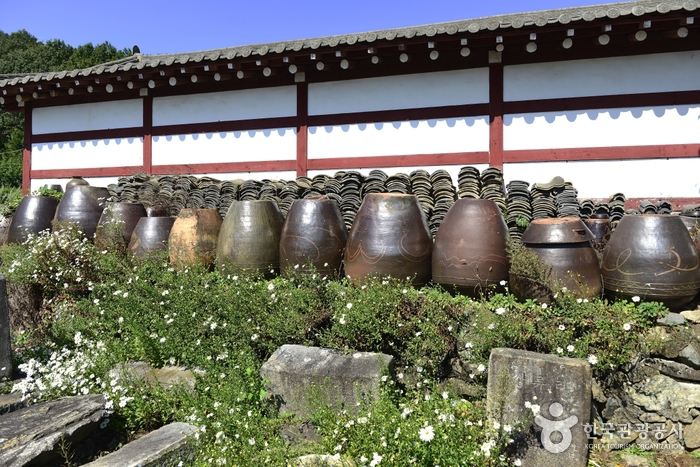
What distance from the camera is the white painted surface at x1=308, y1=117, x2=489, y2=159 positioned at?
6.95 meters

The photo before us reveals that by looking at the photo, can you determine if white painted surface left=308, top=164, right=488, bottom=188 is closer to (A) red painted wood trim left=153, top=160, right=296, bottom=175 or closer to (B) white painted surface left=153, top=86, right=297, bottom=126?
(A) red painted wood trim left=153, top=160, right=296, bottom=175

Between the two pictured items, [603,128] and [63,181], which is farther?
[63,181]

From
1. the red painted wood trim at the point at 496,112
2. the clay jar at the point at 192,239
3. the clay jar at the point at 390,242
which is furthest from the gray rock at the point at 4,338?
the red painted wood trim at the point at 496,112

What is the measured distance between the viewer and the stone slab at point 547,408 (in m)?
2.70

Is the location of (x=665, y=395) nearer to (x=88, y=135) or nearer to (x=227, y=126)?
(x=227, y=126)

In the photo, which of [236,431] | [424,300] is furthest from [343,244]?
[236,431]

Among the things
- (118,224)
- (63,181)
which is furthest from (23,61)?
(118,224)

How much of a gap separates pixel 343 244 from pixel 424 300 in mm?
1226

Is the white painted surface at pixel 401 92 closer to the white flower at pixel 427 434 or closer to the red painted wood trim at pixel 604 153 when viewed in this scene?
the red painted wood trim at pixel 604 153

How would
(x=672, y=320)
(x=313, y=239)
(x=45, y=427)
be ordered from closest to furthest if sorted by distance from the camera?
(x=45, y=427)
(x=672, y=320)
(x=313, y=239)

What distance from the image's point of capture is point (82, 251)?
5.16 m

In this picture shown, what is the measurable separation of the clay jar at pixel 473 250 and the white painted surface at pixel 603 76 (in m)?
3.46

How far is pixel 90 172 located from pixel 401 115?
595 centimetres

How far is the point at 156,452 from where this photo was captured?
8.29ft
